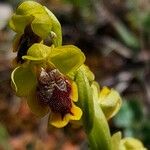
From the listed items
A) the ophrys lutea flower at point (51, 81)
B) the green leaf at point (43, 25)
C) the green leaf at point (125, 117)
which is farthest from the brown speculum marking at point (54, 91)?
the green leaf at point (125, 117)

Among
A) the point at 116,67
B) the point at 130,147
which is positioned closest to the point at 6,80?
the point at 116,67

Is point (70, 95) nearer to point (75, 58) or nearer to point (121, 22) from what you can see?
point (75, 58)

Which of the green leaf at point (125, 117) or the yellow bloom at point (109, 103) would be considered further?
the green leaf at point (125, 117)

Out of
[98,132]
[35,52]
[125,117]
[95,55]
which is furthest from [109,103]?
[95,55]

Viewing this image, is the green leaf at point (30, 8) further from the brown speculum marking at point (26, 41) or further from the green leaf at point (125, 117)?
the green leaf at point (125, 117)

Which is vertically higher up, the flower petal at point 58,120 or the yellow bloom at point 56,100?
the yellow bloom at point 56,100

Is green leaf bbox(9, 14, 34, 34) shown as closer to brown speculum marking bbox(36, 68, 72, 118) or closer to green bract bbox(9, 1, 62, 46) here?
green bract bbox(9, 1, 62, 46)

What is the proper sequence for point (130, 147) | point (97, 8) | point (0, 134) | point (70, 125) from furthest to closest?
point (97, 8) → point (0, 134) → point (130, 147) → point (70, 125)

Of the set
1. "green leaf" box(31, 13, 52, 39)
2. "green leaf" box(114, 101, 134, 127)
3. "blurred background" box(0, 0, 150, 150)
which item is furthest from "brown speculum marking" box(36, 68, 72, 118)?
"blurred background" box(0, 0, 150, 150)
